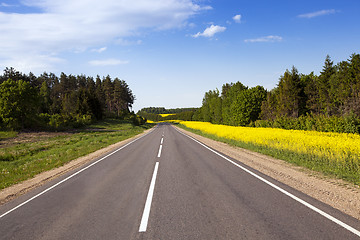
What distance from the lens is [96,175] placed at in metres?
8.41

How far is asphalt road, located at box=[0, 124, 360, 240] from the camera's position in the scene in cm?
383

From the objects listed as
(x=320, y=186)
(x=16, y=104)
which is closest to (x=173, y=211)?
(x=320, y=186)

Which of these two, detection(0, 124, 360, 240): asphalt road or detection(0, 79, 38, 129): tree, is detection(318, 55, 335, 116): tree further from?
detection(0, 79, 38, 129): tree

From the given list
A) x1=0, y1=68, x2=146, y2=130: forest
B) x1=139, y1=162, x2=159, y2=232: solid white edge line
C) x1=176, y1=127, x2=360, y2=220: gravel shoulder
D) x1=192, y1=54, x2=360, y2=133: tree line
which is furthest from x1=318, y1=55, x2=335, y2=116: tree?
x1=0, y1=68, x2=146, y2=130: forest

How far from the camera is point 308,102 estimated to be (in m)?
44.6

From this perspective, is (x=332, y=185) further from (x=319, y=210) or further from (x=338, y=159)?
(x=338, y=159)

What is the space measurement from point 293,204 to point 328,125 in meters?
22.5

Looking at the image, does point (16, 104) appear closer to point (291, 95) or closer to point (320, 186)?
point (320, 186)

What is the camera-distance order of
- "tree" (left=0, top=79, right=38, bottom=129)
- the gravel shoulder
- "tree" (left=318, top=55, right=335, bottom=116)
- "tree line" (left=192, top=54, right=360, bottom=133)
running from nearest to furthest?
1. the gravel shoulder
2. "tree line" (left=192, top=54, right=360, bottom=133)
3. "tree" (left=0, top=79, right=38, bottom=129)
4. "tree" (left=318, top=55, right=335, bottom=116)

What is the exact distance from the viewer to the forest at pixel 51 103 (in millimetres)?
34638

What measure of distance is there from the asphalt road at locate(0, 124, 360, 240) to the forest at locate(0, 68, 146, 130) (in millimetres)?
36683

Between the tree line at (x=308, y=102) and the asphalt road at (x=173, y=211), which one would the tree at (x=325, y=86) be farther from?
the asphalt road at (x=173, y=211)

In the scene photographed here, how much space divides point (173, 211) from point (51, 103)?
81.2 metres

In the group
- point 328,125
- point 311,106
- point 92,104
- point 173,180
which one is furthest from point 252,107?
point 173,180
